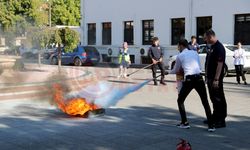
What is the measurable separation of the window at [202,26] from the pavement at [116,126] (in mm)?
16598

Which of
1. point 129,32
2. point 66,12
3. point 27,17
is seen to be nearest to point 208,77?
point 27,17

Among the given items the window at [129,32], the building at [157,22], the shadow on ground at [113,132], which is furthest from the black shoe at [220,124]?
the window at [129,32]

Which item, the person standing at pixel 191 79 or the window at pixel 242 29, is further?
the window at pixel 242 29

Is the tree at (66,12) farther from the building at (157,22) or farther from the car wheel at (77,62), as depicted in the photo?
the car wheel at (77,62)

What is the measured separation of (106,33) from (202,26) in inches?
389

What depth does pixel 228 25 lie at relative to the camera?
28188 millimetres

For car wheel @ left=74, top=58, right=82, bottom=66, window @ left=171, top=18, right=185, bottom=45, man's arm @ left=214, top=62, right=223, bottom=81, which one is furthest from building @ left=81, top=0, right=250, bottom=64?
man's arm @ left=214, top=62, right=223, bottom=81

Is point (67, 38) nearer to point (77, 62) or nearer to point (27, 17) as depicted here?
point (77, 62)

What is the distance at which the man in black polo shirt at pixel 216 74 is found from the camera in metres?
8.75

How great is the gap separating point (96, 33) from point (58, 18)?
34929 mm

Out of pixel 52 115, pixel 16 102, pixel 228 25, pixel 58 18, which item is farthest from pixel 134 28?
pixel 58 18

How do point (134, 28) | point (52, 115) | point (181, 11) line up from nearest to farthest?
point (52, 115) → point (181, 11) → point (134, 28)

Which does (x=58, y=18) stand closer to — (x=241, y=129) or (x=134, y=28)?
(x=134, y=28)

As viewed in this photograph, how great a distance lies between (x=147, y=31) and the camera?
3366 cm
